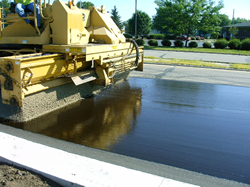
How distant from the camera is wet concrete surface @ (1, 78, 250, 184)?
3998 millimetres

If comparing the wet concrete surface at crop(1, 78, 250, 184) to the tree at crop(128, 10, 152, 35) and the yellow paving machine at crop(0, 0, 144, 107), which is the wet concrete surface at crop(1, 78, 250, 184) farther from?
the tree at crop(128, 10, 152, 35)

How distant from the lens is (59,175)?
3.12 m

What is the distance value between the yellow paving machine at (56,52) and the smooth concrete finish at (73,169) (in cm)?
154

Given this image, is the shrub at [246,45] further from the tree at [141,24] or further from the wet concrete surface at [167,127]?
the tree at [141,24]

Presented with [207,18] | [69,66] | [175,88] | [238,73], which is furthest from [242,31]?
[69,66]

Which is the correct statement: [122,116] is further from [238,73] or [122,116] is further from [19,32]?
[238,73]

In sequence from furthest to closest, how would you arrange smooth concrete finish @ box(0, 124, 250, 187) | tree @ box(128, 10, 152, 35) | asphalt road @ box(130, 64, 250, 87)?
tree @ box(128, 10, 152, 35) → asphalt road @ box(130, 64, 250, 87) → smooth concrete finish @ box(0, 124, 250, 187)

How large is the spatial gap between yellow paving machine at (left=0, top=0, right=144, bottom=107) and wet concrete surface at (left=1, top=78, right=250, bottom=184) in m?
0.73

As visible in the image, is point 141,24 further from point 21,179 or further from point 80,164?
point 21,179

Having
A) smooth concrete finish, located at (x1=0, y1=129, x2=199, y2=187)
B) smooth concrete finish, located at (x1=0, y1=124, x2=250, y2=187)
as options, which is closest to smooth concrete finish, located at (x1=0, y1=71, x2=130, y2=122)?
smooth concrete finish, located at (x1=0, y1=124, x2=250, y2=187)

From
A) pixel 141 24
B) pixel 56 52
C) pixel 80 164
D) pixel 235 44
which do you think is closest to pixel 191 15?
pixel 235 44

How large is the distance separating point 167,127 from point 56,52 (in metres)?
3.17

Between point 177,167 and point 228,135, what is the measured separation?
70.2 inches

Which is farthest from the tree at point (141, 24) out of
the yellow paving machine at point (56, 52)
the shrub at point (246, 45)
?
the yellow paving machine at point (56, 52)
